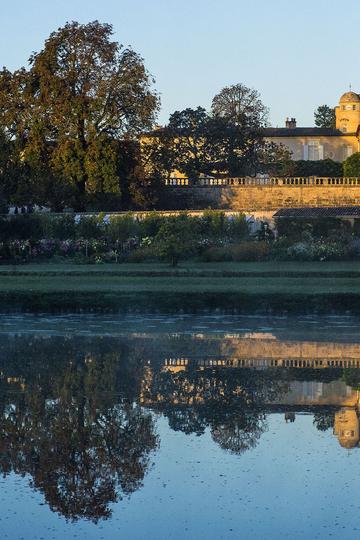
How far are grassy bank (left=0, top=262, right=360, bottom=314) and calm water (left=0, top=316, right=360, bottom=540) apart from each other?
6.51 metres

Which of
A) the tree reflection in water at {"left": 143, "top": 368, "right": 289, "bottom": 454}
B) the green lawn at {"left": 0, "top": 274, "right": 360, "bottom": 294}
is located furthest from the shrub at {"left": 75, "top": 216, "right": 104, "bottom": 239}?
the tree reflection in water at {"left": 143, "top": 368, "right": 289, "bottom": 454}

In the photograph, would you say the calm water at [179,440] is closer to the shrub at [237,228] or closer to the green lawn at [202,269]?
the green lawn at [202,269]

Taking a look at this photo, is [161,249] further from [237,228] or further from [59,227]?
[237,228]

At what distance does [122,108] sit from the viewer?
199ft

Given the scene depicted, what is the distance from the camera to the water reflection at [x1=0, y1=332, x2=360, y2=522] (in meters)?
9.12

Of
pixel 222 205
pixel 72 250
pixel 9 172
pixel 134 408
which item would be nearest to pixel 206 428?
pixel 134 408

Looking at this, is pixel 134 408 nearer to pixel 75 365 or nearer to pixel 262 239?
pixel 75 365

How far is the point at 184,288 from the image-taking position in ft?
88.5

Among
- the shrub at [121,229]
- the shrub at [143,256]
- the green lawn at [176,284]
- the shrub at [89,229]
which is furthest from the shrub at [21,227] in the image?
the green lawn at [176,284]

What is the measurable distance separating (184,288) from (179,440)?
16907 millimetres

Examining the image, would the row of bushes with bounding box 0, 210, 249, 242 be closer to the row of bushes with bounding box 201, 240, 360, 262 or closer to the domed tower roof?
the row of bushes with bounding box 201, 240, 360, 262

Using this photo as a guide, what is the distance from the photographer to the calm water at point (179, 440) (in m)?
7.89

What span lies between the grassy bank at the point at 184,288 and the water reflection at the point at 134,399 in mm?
5867

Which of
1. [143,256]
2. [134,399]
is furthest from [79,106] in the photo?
[134,399]
